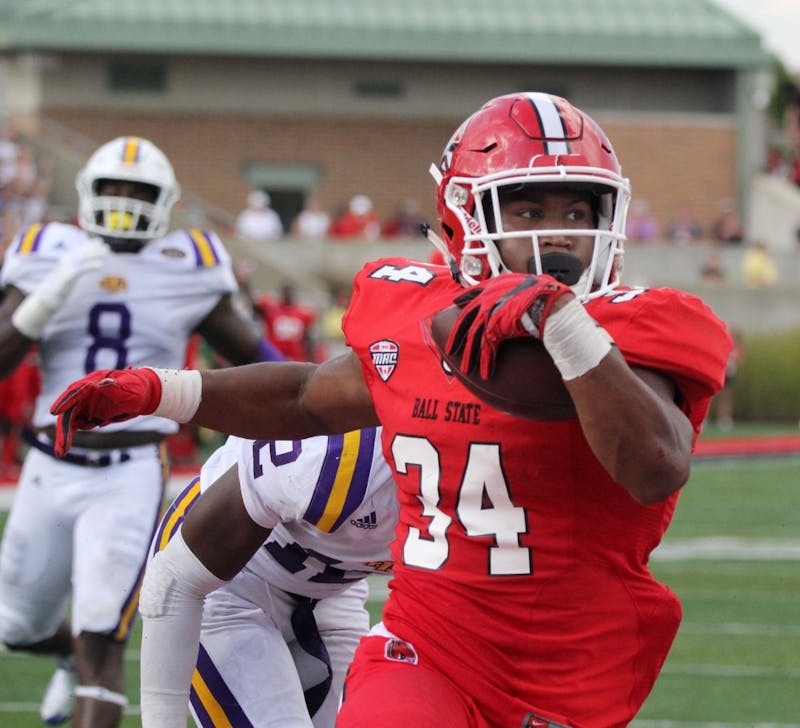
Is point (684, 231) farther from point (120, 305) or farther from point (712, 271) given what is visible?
point (120, 305)

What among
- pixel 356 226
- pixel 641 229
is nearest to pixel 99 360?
pixel 356 226

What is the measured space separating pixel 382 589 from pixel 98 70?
67.3 ft

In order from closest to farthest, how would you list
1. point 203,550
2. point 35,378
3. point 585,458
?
1. point 585,458
2. point 203,550
3. point 35,378

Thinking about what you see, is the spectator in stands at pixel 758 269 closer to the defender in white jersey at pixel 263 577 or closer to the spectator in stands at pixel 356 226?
the spectator in stands at pixel 356 226

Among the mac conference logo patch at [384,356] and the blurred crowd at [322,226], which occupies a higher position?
the mac conference logo patch at [384,356]

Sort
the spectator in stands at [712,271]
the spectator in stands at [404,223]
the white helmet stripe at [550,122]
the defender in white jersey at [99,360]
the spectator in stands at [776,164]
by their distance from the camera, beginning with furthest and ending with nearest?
the spectator in stands at [776,164], the spectator in stands at [404,223], the spectator in stands at [712,271], the defender in white jersey at [99,360], the white helmet stripe at [550,122]

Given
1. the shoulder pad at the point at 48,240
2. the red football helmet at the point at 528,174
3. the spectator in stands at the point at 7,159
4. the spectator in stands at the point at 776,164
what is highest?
the red football helmet at the point at 528,174

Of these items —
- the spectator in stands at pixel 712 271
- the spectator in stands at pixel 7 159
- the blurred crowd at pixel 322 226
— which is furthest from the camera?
the blurred crowd at pixel 322 226

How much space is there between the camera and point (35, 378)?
13.2m

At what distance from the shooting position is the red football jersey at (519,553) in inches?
110

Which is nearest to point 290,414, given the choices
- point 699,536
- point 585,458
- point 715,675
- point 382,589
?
point 585,458

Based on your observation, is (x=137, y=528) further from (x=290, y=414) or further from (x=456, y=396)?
(x=456, y=396)

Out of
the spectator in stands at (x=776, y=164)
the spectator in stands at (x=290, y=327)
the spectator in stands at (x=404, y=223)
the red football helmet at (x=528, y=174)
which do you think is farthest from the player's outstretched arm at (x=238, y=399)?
the spectator in stands at (x=776, y=164)

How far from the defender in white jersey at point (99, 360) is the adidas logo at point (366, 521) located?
159 cm
